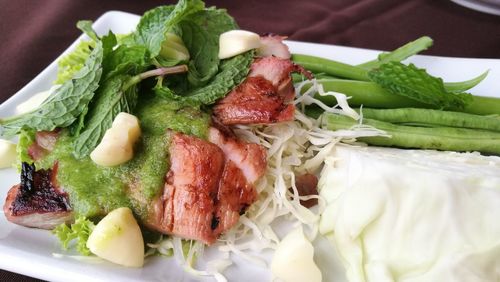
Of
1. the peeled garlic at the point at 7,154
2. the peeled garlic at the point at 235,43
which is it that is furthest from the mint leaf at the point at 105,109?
the peeled garlic at the point at 235,43

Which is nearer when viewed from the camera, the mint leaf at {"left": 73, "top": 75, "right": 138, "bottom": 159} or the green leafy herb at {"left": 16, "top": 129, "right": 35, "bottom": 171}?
the mint leaf at {"left": 73, "top": 75, "right": 138, "bottom": 159}

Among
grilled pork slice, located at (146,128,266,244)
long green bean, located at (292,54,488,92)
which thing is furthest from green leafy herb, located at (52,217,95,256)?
long green bean, located at (292,54,488,92)

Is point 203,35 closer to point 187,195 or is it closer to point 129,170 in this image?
point 129,170

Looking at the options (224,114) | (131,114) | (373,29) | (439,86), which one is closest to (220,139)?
(224,114)

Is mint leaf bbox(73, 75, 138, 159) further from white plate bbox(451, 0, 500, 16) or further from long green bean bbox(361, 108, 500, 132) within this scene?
white plate bbox(451, 0, 500, 16)

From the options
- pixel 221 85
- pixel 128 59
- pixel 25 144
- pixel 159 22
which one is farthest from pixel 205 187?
pixel 159 22

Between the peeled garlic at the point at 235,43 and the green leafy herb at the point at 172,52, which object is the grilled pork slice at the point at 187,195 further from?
the peeled garlic at the point at 235,43
